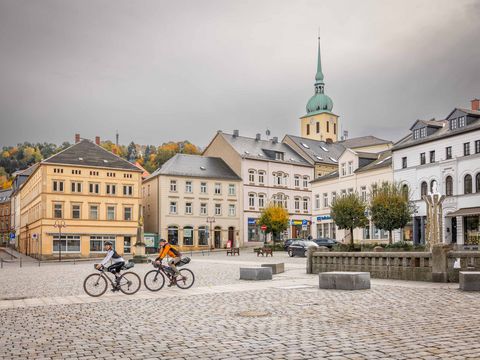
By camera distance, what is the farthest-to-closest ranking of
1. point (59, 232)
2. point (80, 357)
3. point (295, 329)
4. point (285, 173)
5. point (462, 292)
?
point (285, 173) < point (59, 232) < point (462, 292) < point (295, 329) < point (80, 357)

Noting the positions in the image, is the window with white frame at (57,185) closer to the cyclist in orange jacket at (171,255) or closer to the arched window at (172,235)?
the arched window at (172,235)

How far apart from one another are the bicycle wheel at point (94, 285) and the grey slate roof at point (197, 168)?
55960mm

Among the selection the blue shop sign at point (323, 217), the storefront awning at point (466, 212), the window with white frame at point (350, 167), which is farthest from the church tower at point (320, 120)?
the storefront awning at point (466, 212)

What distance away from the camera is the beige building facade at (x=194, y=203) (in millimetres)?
73188

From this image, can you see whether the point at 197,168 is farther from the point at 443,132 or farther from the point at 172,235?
the point at 443,132

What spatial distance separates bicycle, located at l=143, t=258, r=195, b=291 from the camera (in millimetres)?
18188

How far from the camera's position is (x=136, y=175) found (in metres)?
70.2

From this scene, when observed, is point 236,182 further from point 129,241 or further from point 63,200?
point 63,200

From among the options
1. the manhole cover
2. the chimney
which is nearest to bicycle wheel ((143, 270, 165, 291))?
the manhole cover

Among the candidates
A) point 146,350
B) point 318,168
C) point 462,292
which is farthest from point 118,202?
point 146,350

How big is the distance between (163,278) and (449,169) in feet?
136

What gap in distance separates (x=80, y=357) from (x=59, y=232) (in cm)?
5732

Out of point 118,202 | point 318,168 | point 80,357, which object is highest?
point 318,168

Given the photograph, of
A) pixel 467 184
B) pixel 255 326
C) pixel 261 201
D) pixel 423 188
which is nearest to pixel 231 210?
pixel 261 201
